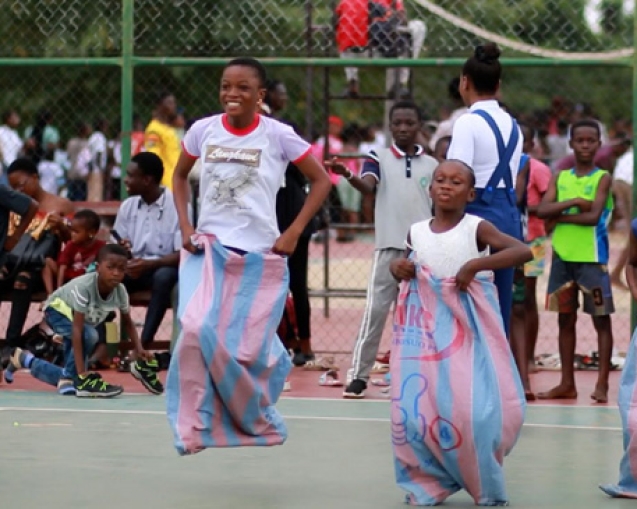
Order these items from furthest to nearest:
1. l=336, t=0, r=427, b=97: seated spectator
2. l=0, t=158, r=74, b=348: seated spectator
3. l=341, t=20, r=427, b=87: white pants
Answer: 1. l=341, t=20, r=427, b=87: white pants
2. l=336, t=0, r=427, b=97: seated spectator
3. l=0, t=158, r=74, b=348: seated spectator

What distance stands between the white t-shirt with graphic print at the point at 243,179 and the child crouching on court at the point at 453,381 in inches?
33.0

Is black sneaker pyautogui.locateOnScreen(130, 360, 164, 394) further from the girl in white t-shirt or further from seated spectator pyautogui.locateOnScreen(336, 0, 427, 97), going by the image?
seated spectator pyautogui.locateOnScreen(336, 0, 427, 97)

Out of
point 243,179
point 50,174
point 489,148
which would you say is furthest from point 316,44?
point 50,174

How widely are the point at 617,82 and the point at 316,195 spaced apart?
1035 inches

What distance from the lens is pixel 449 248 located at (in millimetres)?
6746

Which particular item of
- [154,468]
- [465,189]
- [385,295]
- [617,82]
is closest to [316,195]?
[465,189]

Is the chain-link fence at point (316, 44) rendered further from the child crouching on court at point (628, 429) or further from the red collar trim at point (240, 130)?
the child crouching on court at point (628, 429)

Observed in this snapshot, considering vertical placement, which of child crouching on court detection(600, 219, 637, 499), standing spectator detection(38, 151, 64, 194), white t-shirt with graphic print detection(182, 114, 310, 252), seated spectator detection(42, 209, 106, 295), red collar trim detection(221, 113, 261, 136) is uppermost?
red collar trim detection(221, 113, 261, 136)

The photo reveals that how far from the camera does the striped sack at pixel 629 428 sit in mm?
6664

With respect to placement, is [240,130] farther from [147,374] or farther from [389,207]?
[147,374]

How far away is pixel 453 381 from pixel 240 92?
1715 millimetres

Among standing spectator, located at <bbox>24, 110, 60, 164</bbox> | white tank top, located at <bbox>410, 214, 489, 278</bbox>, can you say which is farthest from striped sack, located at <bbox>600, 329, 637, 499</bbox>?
standing spectator, located at <bbox>24, 110, 60, 164</bbox>

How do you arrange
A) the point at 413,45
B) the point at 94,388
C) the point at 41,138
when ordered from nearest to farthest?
the point at 94,388
the point at 413,45
the point at 41,138

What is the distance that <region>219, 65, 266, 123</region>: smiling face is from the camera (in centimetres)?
724
